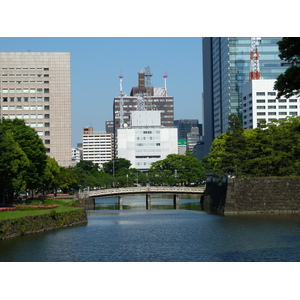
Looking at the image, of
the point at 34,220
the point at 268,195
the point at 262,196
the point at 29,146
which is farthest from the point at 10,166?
the point at 268,195

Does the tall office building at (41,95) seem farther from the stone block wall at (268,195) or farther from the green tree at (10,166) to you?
the green tree at (10,166)

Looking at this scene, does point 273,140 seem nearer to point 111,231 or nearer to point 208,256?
point 111,231

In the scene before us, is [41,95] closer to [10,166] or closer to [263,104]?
[263,104]

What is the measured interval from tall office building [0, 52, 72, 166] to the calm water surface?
3424 inches

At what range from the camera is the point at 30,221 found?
57344 mm

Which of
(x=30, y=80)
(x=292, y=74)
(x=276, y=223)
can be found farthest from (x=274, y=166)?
(x=30, y=80)

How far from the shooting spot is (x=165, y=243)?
5050 cm

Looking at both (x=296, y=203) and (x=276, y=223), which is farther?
(x=296, y=203)

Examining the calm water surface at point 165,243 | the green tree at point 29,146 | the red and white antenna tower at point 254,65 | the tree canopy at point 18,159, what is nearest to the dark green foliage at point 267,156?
the calm water surface at point 165,243

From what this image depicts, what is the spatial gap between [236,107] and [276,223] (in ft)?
433

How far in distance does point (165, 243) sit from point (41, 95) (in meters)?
111

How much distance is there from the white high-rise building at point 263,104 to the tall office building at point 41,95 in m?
57.7

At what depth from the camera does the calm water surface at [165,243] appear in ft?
139

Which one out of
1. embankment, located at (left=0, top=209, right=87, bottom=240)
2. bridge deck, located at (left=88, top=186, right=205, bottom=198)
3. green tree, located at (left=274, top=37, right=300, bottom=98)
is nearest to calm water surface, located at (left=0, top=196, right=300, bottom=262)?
embankment, located at (left=0, top=209, right=87, bottom=240)
